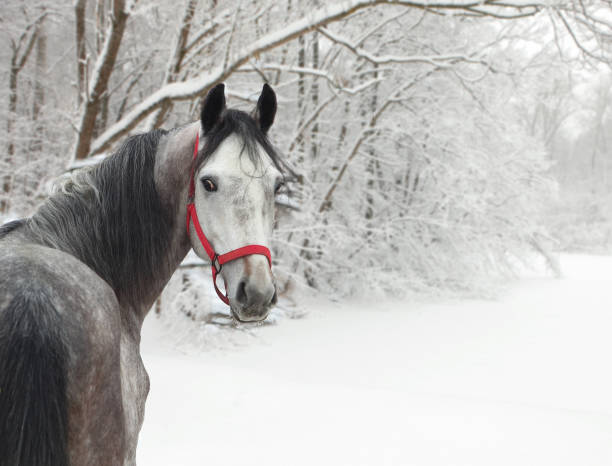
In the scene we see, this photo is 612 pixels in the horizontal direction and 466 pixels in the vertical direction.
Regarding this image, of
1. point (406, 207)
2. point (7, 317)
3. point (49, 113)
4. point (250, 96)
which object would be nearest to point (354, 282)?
point (406, 207)

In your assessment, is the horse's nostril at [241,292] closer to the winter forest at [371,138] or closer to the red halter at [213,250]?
the red halter at [213,250]

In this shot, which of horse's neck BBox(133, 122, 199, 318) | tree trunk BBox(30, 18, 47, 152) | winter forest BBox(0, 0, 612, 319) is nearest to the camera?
horse's neck BBox(133, 122, 199, 318)

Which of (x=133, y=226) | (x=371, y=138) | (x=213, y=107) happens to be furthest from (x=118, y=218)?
(x=371, y=138)

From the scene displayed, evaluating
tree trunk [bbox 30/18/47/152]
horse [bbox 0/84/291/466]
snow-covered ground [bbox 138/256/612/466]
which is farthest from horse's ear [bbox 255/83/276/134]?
tree trunk [bbox 30/18/47/152]

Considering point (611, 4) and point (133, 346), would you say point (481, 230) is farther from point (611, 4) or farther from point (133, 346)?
point (133, 346)

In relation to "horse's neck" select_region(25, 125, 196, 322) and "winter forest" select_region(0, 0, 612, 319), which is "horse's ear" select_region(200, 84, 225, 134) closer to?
"horse's neck" select_region(25, 125, 196, 322)

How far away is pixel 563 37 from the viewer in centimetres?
495

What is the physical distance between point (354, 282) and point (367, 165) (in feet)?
9.11

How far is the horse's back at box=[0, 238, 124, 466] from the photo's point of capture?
0.88 m

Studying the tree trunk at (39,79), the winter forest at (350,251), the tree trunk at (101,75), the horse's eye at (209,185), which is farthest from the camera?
the tree trunk at (39,79)

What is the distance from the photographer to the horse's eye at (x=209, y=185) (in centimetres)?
142

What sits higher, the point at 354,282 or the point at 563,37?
the point at 563,37

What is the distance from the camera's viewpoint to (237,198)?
4.53ft

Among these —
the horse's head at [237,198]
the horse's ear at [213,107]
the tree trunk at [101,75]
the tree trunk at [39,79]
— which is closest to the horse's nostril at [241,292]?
the horse's head at [237,198]
